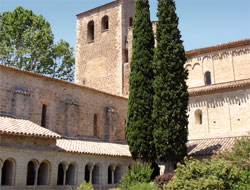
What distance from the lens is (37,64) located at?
33.8 meters

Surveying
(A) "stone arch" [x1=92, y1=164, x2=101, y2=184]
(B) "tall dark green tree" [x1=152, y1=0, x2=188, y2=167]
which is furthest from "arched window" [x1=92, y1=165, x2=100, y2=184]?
(B) "tall dark green tree" [x1=152, y1=0, x2=188, y2=167]

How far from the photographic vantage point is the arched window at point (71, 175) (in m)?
17.0

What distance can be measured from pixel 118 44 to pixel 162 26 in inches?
414

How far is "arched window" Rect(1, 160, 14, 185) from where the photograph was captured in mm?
14087

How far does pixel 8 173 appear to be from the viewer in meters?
14.3

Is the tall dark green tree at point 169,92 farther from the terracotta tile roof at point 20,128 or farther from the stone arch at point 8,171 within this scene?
the stone arch at point 8,171

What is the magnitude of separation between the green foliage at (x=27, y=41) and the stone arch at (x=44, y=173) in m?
18.7

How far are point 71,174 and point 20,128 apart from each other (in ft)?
13.6

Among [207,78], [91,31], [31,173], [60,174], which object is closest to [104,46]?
[91,31]

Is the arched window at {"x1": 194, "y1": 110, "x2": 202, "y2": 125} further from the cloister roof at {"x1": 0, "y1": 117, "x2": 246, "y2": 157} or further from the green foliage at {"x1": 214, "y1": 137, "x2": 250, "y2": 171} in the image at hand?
the green foliage at {"x1": 214, "y1": 137, "x2": 250, "y2": 171}

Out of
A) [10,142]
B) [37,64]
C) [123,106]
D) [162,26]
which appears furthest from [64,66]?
[10,142]

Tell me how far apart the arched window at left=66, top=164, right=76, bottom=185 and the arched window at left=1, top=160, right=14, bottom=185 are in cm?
363

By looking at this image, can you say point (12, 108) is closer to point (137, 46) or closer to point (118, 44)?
point (137, 46)

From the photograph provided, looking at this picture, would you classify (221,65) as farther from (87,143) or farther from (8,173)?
(8,173)
